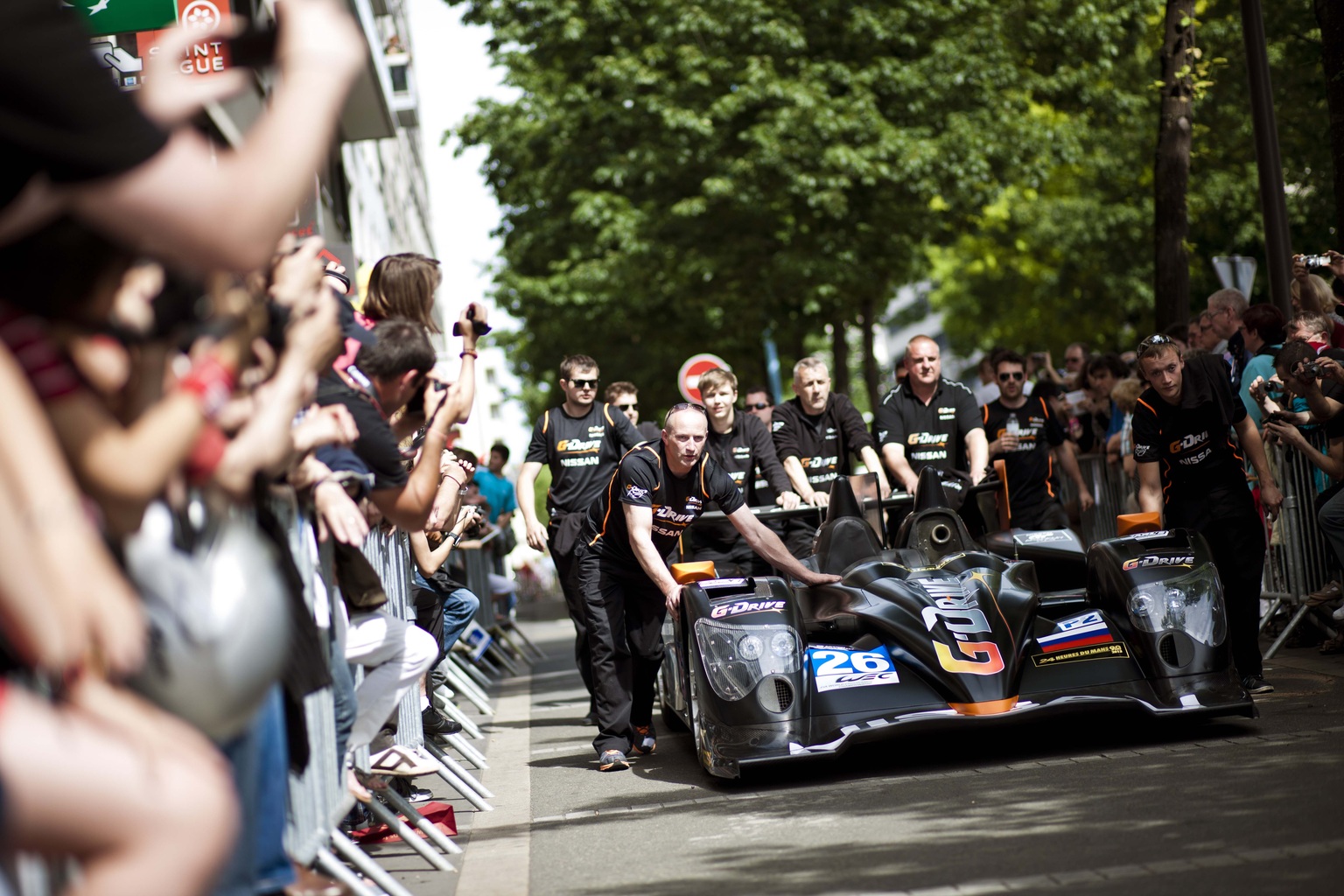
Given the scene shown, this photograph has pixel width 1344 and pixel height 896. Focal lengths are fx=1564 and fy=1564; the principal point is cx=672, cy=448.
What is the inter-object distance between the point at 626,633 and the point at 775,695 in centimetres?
199

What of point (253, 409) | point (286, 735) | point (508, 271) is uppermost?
point (508, 271)

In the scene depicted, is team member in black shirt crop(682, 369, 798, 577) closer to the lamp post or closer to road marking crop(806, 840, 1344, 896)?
road marking crop(806, 840, 1344, 896)

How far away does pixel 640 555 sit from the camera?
8.39 meters

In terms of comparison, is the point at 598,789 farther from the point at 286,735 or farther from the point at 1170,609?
the point at 286,735

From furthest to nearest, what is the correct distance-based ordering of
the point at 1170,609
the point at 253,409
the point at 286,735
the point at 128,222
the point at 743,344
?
the point at 743,344 → the point at 1170,609 → the point at 286,735 → the point at 253,409 → the point at 128,222

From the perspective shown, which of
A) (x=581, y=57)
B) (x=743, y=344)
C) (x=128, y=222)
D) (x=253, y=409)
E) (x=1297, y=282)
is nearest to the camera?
(x=128, y=222)

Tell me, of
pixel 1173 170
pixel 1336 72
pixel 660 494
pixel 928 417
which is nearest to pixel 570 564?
pixel 660 494

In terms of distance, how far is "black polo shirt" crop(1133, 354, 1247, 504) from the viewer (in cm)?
857

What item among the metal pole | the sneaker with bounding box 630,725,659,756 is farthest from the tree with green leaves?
the sneaker with bounding box 630,725,659,756

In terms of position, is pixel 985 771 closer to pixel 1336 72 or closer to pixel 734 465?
pixel 734 465

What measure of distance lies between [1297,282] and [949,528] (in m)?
3.45

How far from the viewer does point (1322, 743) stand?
662 centimetres

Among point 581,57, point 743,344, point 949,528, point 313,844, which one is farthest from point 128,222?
point 743,344

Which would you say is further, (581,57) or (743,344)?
(743,344)
